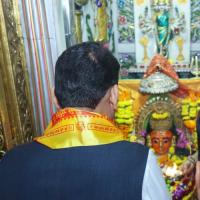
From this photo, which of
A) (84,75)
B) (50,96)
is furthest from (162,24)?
(84,75)

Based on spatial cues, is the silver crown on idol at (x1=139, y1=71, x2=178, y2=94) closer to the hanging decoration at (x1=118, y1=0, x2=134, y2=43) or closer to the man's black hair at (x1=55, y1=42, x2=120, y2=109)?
the man's black hair at (x1=55, y1=42, x2=120, y2=109)

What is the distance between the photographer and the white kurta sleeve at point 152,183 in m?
0.82

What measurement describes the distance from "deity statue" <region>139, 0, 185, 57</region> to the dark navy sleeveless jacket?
13.1 ft

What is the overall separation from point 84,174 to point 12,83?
5.07ft

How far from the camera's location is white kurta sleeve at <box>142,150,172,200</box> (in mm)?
822

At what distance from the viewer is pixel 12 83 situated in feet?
7.32

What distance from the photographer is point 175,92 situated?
2.23 m

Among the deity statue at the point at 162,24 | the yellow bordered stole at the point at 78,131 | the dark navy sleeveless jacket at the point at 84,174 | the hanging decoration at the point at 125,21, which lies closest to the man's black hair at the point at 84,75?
the yellow bordered stole at the point at 78,131

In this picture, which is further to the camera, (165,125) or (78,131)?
(165,125)

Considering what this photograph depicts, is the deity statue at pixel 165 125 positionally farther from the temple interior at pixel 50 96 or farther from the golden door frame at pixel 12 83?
the golden door frame at pixel 12 83

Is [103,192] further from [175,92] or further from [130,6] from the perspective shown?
[130,6]

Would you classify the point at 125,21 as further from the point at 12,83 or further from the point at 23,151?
the point at 23,151

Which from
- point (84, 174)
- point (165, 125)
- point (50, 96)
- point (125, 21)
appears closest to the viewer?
point (84, 174)

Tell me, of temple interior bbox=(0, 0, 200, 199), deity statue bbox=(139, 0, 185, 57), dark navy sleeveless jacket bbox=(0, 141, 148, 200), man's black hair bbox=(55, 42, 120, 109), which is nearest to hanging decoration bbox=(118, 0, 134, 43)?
deity statue bbox=(139, 0, 185, 57)
